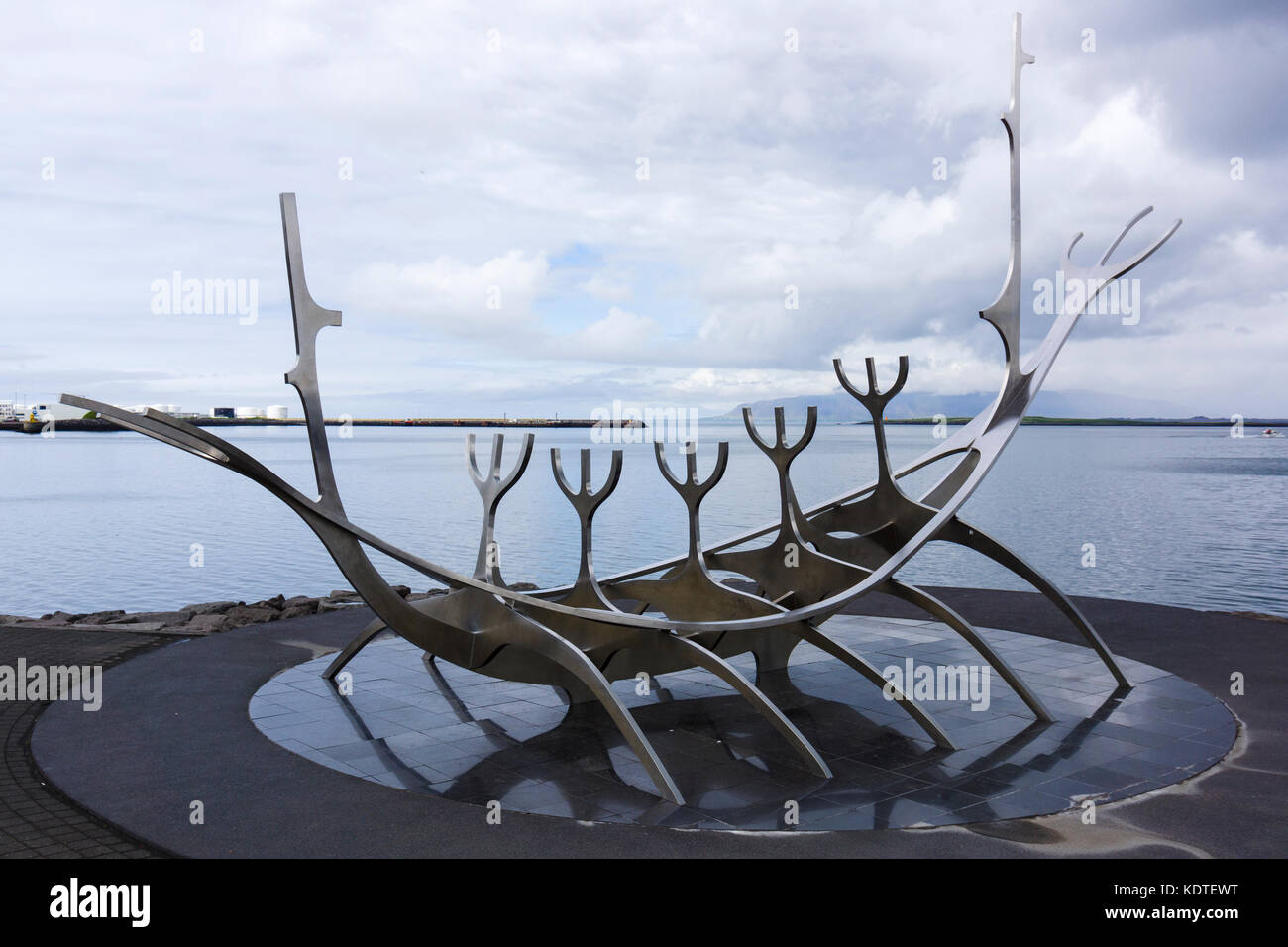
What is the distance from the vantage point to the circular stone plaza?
6316 millimetres

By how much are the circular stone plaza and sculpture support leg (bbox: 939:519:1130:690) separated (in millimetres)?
256

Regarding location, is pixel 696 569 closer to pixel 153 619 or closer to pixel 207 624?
pixel 207 624

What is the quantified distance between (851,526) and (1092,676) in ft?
9.17

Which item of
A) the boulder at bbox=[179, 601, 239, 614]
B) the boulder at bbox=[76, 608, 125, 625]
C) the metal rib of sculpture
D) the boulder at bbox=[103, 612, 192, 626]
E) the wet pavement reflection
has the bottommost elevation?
the wet pavement reflection

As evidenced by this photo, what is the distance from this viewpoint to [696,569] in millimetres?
9180

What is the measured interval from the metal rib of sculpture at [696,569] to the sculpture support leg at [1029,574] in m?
0.02

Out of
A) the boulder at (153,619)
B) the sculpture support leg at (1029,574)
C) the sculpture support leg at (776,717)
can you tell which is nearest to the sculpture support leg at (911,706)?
the sculpture support leg at (776,717)

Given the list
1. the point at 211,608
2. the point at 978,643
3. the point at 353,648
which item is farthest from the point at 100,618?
the point at 978,643

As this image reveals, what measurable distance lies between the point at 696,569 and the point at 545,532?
947 inches

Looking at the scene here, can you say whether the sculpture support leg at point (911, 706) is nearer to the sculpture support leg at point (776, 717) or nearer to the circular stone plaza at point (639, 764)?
the circular stone plaza at point (639, 764)

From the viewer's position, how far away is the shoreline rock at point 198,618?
12906mm

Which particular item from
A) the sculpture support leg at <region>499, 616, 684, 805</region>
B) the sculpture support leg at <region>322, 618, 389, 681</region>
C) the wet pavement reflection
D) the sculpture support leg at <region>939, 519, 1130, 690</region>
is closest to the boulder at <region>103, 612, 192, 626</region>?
the wet pavement reflection

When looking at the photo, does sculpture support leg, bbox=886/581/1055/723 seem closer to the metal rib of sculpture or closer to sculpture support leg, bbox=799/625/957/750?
the metal rib of sculpture
